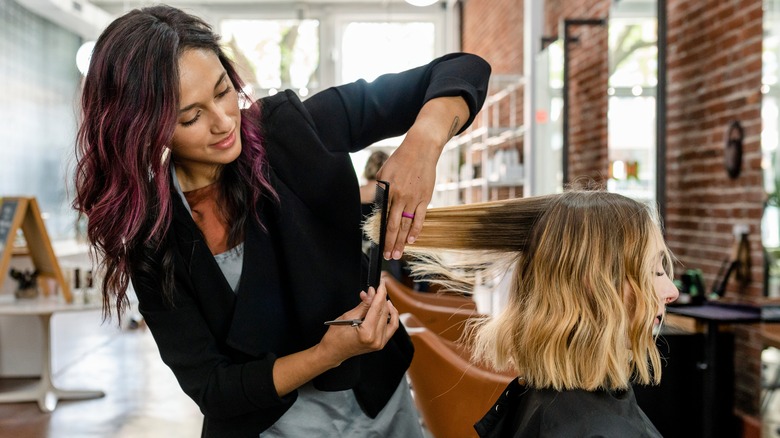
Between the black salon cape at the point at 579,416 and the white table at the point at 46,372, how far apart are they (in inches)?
148

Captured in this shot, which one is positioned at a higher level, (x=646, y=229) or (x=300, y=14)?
(x=300, y=14)

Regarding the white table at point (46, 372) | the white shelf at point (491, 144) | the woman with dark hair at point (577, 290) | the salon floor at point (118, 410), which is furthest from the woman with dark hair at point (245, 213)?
the white shelf at point (491, 144)

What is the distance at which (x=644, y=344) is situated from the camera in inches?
54.0

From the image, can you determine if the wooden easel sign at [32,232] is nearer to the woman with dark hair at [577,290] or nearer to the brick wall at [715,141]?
the brick wall at [715,141]

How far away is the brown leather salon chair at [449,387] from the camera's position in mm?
1741

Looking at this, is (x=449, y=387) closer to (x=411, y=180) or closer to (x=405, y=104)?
(x=405, y=104)

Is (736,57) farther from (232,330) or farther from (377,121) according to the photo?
(232,330)

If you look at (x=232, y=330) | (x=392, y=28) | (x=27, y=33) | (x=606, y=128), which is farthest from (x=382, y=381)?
(x=392, y=28)

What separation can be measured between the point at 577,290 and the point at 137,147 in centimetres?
74

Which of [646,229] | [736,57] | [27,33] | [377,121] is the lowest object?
[646,229]

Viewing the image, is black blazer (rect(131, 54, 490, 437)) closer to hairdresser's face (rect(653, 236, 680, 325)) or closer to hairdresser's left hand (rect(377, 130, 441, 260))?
hairdresser's left hand (rect(377, 130, 441, 260))

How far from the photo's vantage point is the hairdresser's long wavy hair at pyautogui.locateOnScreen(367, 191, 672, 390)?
1351 mm

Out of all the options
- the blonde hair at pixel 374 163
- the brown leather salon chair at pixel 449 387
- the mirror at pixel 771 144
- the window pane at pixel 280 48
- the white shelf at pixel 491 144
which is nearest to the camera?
the brown leather salon chair at pixel 449 387

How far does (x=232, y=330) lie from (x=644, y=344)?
26.8 inches
